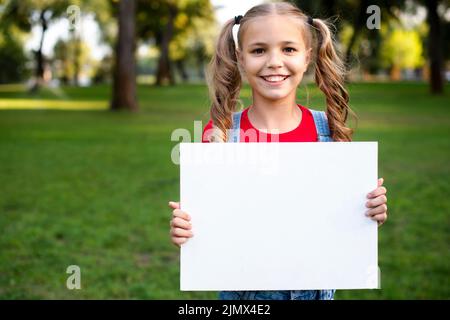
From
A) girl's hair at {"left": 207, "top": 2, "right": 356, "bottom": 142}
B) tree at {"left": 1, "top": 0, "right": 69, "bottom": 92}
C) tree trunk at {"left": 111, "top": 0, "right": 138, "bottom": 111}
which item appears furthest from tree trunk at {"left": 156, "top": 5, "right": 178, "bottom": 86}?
girl's hair at {"left": 207, "top": 2, "right": 356, "bottom": 142}

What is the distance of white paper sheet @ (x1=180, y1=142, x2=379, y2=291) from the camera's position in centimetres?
208

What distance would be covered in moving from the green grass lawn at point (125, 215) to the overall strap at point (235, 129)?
152 millimetres

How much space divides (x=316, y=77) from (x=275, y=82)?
31cm

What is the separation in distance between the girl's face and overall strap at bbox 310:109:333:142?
0.19 meters

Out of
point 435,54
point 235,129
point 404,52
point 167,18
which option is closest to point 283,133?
point 235,129

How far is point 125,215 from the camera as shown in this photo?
253 inches

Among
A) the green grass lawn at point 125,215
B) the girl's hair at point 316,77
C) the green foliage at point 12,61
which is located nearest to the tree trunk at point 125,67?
the green grass lawn at point 125,215

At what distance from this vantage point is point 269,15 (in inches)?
90.0

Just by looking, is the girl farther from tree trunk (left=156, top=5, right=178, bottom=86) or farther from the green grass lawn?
tree trunk (left=156, top=5, right=178, bottom=86)

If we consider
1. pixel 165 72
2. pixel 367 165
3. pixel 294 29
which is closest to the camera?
pixel 367 165

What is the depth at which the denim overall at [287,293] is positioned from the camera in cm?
237

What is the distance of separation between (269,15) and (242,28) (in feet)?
0.40
